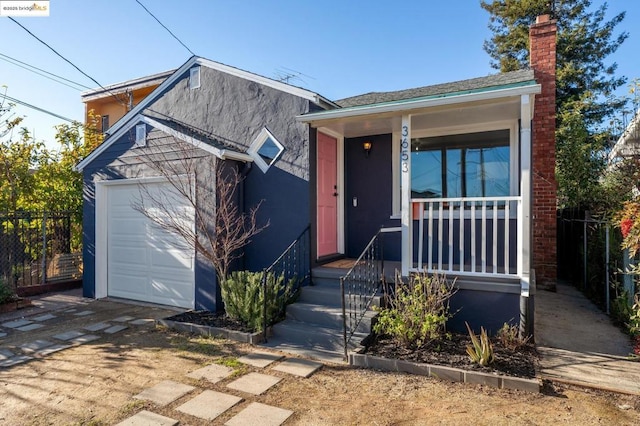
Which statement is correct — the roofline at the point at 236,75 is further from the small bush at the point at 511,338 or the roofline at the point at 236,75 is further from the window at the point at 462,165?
the small bush at the point at 511,338

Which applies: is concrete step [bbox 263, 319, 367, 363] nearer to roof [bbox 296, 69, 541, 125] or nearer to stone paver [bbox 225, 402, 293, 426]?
stone paver [bbox 225, 402, 293, 426]

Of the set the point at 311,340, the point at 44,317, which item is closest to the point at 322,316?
the point at 311,340

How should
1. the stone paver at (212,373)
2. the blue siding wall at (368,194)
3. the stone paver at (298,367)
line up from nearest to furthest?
the stone paver at (212,373) → the stone paver at (298,367) → the blue siding wall at (368,194)

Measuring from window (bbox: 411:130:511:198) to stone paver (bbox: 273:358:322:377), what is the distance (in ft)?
12.3

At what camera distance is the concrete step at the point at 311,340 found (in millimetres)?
4281

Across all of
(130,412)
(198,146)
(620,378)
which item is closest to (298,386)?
(130,412)

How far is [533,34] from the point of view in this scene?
7570mm

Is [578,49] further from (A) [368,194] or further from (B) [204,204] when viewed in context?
(B) [204,204]

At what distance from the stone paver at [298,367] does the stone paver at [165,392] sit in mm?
935

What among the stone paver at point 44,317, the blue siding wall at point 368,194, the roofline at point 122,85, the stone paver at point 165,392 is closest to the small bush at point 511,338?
the blue siding wall at point 368,194

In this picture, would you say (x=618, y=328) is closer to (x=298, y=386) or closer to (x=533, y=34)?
(x=298, y=386)

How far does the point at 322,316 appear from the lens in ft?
16.1

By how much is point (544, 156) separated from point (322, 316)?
580 centimetres

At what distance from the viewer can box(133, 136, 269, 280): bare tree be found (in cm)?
572
